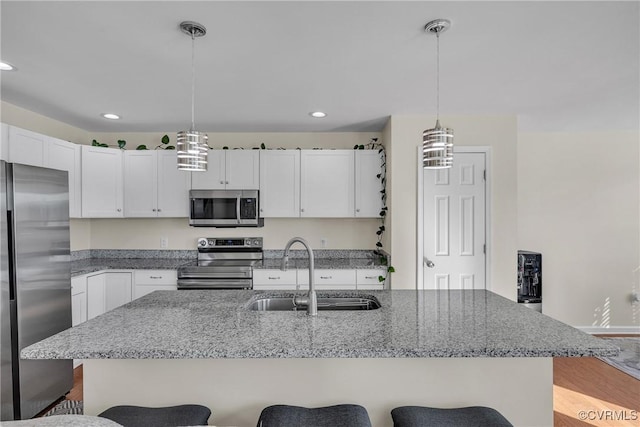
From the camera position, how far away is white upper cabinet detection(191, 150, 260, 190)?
3973 mm

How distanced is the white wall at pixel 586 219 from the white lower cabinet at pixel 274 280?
3.11 metres

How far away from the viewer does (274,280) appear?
12.0 ft

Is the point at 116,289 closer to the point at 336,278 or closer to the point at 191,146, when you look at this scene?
the point at 336,278

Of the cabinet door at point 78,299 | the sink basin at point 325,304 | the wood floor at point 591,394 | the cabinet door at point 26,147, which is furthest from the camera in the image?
the cabinet door at point 78,299

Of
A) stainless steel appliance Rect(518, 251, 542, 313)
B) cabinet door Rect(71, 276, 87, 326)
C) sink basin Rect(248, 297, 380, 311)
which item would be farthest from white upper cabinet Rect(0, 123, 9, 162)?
stainless steel appliance Rect(518, 251, 542, 313)

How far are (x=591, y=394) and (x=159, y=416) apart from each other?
325cm

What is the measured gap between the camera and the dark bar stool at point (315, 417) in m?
1.29

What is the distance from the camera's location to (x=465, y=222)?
3.52m

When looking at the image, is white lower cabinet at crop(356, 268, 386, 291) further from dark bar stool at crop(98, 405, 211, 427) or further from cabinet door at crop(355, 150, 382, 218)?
dark bar stool at crop(98, 405, 211, 427)

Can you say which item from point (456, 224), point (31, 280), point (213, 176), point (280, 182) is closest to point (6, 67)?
point (31, 280)

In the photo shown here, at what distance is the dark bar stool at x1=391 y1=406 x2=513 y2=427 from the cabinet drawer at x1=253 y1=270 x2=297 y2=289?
2.30 meters

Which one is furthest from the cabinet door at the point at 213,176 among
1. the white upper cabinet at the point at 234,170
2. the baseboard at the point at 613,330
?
the baseboard at the point at 613,330

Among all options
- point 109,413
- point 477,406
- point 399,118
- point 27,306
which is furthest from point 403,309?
point 27,306

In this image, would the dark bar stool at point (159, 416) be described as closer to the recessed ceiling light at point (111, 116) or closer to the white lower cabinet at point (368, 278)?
the white lower cabinet at point (368, 278)
